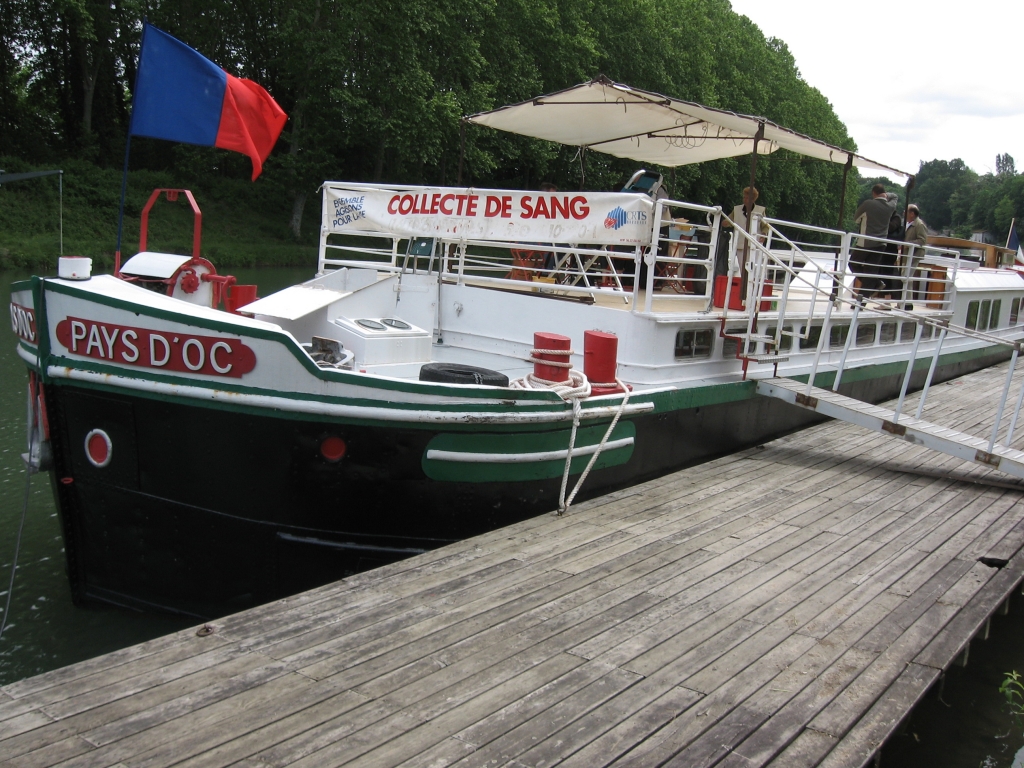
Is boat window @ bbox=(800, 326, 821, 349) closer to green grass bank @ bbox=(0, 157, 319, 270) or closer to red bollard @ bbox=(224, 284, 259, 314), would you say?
red bollard @ bbox=(224, 284, 259, 314)

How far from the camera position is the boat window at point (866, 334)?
440 inches

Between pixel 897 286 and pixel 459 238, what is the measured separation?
8148mm

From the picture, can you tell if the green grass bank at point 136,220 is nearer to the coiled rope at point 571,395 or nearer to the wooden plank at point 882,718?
the coiled rope at point 571,395

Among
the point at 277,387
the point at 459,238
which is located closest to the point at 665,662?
the point at 277,387

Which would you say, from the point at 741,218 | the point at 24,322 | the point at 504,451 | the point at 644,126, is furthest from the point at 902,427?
the point at 24,322

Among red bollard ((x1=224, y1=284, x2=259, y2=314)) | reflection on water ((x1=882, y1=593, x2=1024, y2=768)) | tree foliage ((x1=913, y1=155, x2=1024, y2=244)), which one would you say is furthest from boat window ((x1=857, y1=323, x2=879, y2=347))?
tree foliage ((x1=913, y1=155, x2=1024, y2=244))

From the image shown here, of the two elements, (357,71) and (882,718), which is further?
(357,71)

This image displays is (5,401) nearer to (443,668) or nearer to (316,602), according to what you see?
(316,602)

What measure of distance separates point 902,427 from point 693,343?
83.5 inches

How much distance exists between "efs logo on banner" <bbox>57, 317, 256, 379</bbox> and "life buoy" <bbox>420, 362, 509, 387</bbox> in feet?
4.72

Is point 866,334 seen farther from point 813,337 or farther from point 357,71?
point 357,71

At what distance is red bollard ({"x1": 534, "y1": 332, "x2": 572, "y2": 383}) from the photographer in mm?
6797

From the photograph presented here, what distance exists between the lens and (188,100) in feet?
25.8

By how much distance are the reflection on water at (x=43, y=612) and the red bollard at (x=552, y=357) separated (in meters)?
3.23
